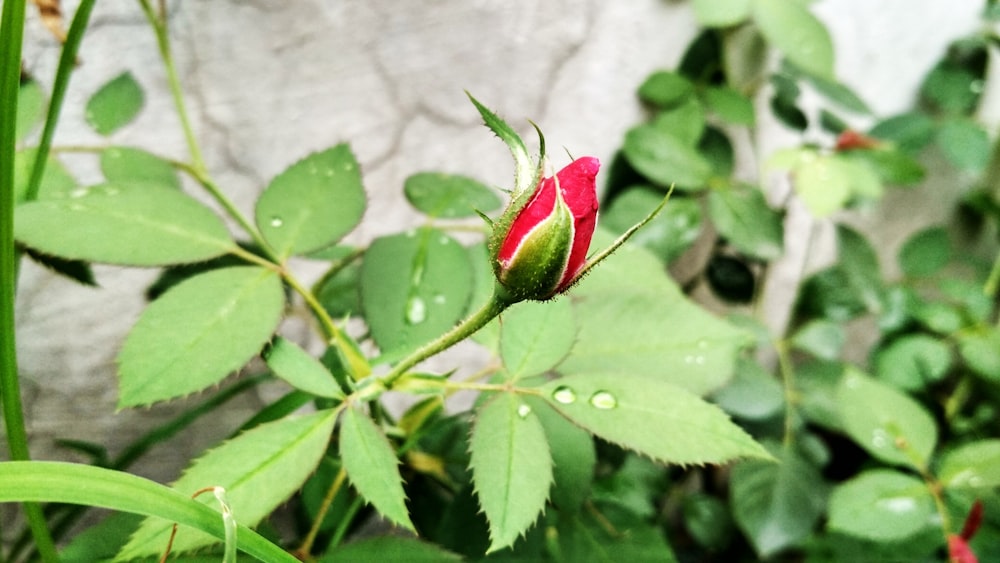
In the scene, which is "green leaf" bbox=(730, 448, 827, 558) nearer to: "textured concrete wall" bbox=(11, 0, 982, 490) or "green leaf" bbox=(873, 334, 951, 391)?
"green leaf" bbox=(873, 334, 951, 391)

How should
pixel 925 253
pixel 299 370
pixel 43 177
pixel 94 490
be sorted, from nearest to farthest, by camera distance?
pixel 94 490
pixel 299 370
pixel 43 177
pixel 925 253

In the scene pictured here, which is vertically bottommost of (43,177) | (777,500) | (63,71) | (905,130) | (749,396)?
(777,500)

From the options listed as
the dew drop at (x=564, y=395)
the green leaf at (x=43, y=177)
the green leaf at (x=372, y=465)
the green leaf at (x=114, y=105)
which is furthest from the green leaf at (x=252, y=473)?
the green leaf at (x=114, y=105)

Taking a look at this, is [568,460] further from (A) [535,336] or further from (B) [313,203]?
(B) [313,203]

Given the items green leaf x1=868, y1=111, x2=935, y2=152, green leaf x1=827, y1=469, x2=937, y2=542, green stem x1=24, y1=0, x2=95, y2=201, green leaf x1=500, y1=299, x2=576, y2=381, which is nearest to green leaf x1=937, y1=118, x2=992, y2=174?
green leaf x1=868, y1=111, x2=935, y2=152

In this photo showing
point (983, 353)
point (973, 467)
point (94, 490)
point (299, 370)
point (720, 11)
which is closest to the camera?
point (94, 490)

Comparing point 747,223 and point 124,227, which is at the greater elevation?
point 124,227

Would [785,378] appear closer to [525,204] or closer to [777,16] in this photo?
[777,16]

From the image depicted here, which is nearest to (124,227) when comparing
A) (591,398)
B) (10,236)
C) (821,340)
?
(10,236)

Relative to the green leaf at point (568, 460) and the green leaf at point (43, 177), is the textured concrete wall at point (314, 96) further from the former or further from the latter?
the green leaf at point (568, 460)
